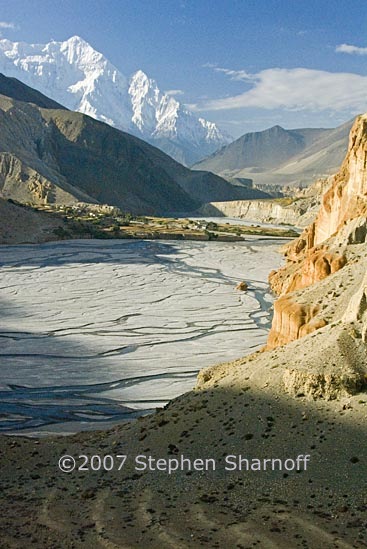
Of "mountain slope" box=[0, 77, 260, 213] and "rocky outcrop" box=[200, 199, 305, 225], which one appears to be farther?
"mountain slope" box=[0, 77, 260, 213]

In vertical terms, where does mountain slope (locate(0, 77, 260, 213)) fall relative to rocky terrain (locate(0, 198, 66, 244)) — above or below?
above

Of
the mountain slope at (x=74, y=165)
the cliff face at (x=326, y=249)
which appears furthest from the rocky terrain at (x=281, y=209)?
the cliff face at (x=326, y=249)

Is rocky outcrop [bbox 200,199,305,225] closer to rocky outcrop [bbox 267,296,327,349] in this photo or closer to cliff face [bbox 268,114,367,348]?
cliff face [bbox 268,114,367,348]

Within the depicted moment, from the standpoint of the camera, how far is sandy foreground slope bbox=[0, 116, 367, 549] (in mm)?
7848

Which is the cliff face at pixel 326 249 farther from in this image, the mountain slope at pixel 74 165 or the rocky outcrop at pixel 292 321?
the mountain slope at pixel 74 165

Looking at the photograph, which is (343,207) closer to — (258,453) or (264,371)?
(264,371)

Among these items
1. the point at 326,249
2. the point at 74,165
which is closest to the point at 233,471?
the point at 326,249

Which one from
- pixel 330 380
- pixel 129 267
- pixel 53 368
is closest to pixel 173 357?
pixel 53 368

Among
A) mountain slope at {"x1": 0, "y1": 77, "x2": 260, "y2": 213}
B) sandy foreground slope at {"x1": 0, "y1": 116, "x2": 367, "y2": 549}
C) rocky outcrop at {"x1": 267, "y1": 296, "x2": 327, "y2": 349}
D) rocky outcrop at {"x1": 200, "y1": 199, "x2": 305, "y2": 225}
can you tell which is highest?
mountain slope at {"x1": 0, "y1": 77, "x2": 260, "y2": 213}

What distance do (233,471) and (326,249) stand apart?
1898cm

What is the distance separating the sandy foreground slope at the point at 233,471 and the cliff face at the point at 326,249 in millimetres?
1073

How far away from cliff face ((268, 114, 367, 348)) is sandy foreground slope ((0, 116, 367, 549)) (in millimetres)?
1073

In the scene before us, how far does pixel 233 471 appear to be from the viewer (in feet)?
31.4

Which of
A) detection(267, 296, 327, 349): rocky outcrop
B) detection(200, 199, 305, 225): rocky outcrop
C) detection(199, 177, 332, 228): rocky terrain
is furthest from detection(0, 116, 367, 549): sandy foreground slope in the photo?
detection(200, 199, 305, 225): rocky outcrop
